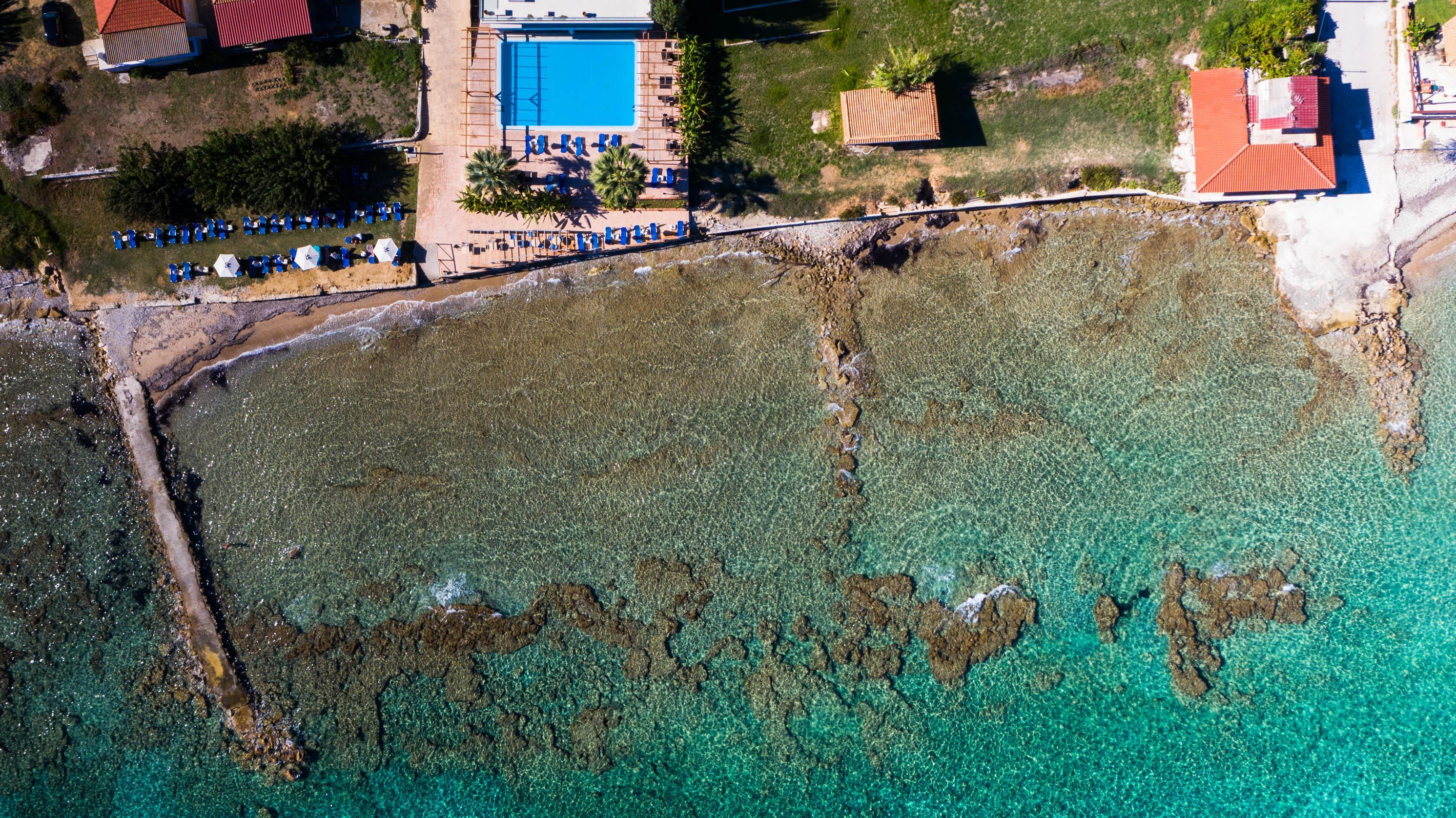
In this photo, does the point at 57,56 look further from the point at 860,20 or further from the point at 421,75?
the point at 860,20

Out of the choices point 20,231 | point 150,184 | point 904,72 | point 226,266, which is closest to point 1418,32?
point 904,72

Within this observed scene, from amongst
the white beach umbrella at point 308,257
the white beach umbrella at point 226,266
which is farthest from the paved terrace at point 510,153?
the white beach umbrella at point 226,266

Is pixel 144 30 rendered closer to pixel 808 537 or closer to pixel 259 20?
pixel 259 20

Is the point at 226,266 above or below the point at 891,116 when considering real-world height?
below

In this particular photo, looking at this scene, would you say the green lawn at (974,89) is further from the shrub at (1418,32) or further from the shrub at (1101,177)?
the shrub at (1418,32)

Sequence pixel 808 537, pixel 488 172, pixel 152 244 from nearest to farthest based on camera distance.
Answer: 1. pixel 488 172
2. pixel 152 244
3. pixel 808 537

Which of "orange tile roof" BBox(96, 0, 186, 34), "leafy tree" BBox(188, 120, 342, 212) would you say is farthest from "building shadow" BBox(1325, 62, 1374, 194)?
"orange tile roof" BBox(96, 0, 186, 34)
